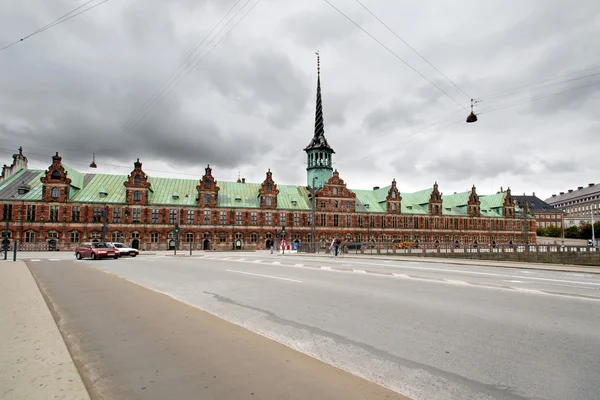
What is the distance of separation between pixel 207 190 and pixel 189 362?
2195 inches

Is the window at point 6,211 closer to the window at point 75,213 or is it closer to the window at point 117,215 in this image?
the window at point 75,213

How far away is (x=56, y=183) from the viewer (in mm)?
51375

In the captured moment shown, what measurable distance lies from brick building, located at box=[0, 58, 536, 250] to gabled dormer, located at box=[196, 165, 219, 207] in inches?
6.5

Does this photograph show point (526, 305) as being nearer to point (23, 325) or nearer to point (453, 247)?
point (23, 325)

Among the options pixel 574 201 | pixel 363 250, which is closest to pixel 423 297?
pixel 363 250

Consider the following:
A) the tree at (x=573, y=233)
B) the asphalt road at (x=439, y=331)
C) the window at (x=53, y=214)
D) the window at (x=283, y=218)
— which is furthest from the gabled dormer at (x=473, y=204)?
the window at (x=53, y=214)

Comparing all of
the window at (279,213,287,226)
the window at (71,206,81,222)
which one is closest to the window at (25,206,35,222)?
the window at (71,206,81,222)

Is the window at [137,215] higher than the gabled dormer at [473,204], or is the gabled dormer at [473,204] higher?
the gabled dormer at [473,204]

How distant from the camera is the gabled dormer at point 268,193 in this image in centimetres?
6128

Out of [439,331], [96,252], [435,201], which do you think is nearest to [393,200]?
[435,201]

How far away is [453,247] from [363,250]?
1049 centimetres

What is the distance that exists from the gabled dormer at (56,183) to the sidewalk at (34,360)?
52.3 metres

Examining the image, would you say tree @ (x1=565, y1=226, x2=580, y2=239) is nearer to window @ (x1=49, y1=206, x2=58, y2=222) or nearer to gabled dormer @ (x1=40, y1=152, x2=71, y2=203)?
gabled dormer @ (x1=40, y1=152, x2=71, y2=203)

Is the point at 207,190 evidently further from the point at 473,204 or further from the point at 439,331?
the point at 473,204
